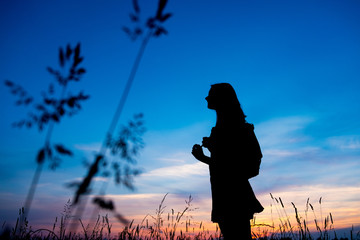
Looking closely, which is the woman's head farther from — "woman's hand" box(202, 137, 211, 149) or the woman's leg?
the woman's leg

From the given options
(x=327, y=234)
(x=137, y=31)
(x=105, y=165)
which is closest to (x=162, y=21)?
(x=137, y=31)

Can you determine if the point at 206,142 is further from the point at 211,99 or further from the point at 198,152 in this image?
the point at 211,99

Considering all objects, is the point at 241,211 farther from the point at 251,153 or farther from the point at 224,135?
the point at 224,135

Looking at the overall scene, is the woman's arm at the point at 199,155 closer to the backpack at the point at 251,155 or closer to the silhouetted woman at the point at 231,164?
the silhouetted woman at the point at 231,164

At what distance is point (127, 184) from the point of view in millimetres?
1041

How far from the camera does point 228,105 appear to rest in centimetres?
317

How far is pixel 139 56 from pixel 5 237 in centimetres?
79

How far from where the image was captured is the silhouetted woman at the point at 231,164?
287cm

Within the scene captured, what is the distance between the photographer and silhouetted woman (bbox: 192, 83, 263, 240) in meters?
2.87

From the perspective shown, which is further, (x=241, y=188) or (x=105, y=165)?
(x=241, y=188)

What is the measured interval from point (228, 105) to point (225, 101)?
0.20 ft

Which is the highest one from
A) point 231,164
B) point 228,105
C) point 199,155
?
point 228,105

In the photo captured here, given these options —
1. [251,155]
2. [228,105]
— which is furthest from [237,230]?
[228,105]

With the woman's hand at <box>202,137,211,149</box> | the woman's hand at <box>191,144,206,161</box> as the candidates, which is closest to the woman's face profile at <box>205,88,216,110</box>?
the woman's hand at <box>202,137,211,149</box>
